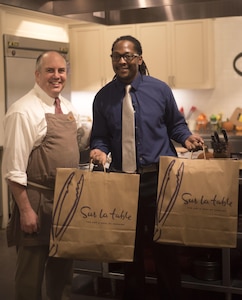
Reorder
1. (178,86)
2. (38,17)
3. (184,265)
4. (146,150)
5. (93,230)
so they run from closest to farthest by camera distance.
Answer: (93,230) → (146,150) → (184,265) → (38,17) → (178,86)

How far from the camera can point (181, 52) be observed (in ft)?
17.6

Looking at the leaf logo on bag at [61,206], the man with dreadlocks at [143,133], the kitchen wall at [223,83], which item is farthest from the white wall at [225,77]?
the leaf logo on bag at [61,206]

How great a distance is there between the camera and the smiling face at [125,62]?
2.11m

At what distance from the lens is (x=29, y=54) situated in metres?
4.82

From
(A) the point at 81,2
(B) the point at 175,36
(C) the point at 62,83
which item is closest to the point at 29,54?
(B) the point at 175,36

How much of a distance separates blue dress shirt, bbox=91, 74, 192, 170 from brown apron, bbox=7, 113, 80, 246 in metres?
0.13

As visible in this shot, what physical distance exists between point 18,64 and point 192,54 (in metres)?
1.86

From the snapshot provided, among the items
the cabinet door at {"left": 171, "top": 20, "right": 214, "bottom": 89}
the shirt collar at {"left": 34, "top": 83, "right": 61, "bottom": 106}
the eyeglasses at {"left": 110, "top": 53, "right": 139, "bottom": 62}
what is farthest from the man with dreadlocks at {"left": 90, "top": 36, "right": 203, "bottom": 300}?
the cabinet door at {"left": 171, "top": 20, "right": 214, "bottom": 89}

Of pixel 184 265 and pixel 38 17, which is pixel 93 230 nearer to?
pixel 184 265

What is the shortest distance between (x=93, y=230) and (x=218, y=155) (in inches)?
31.8

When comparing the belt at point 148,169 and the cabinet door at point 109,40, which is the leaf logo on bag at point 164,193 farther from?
the cabinet door at point 109,40

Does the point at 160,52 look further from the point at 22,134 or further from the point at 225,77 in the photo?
the point at 22,134

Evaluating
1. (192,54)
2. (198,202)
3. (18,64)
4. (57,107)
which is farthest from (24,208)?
(192,54)

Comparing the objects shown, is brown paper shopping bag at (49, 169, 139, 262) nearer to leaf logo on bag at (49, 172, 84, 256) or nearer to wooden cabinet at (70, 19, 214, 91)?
leaf logo on bag at (49, 172, 84, 256)
